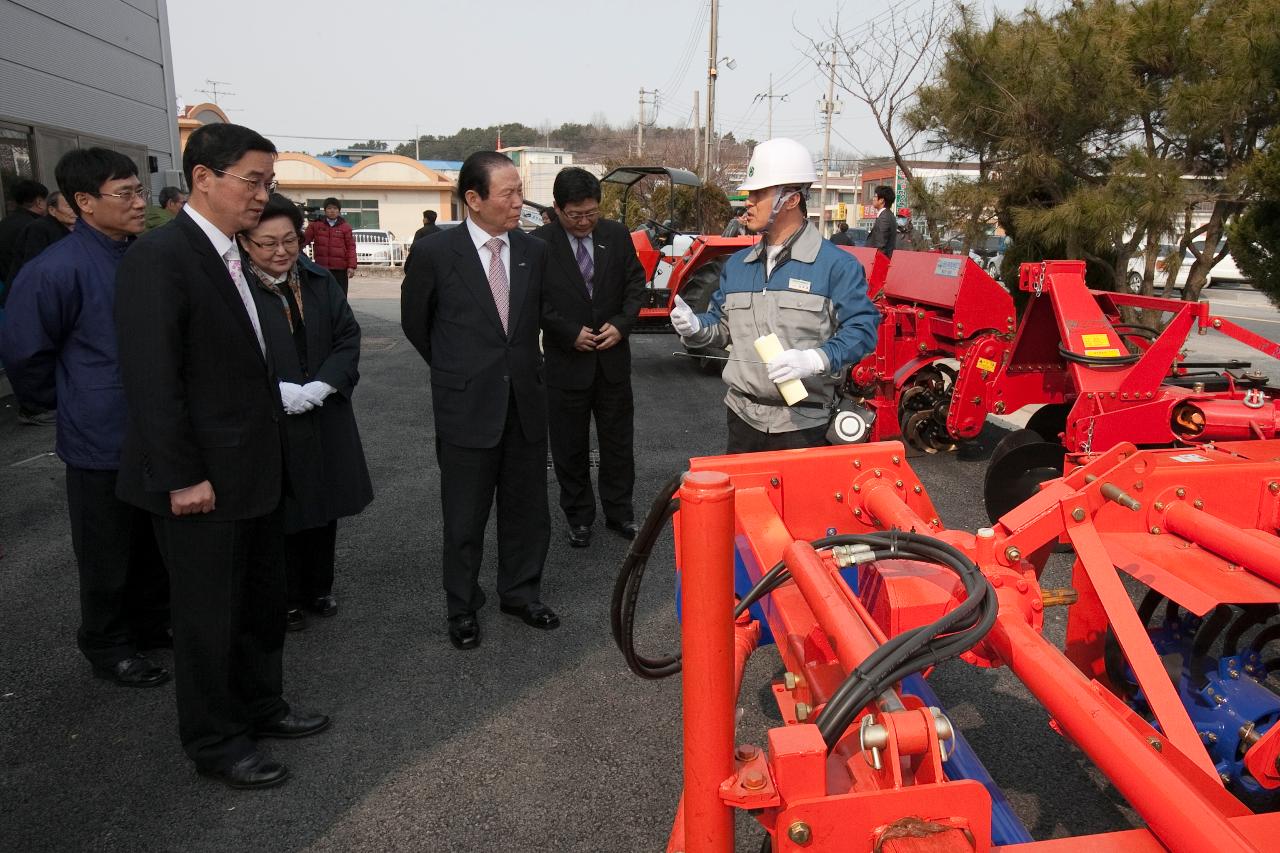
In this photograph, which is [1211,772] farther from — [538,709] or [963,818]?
[538,709]

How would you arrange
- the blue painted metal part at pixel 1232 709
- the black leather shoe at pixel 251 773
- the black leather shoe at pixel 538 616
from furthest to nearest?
the black leather shoe at pixel 538 616 < the black leather shoe at pixel 251 773 < the blue painted metal part at pixel 1232 709

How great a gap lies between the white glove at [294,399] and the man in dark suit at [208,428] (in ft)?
2.00

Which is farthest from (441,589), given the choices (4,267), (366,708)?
(4,267)

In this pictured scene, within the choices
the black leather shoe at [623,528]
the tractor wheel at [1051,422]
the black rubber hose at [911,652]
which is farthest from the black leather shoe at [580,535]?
the black rubber hose at [911,652]

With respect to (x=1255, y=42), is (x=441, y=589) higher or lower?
lower

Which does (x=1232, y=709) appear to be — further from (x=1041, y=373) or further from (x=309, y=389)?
(x=1041, y=373)

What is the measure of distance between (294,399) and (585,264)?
6.03 feet

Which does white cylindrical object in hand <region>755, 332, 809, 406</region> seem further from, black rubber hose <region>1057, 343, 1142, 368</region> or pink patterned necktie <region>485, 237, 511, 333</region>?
black rubber hose <region>1057, 343, 1142, 368</region>

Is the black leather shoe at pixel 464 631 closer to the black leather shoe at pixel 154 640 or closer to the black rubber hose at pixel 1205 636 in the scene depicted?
the black leather shoe at pixel 154 640

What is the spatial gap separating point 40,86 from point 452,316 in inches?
354

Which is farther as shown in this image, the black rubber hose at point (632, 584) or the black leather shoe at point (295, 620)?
the black leather shoe at point (295, 620)

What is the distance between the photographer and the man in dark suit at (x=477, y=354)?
138 inches

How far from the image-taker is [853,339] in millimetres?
3057

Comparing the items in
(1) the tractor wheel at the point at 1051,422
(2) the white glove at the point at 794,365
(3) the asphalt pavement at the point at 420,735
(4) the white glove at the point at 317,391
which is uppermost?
(2) the white glove at the point at 794,365
